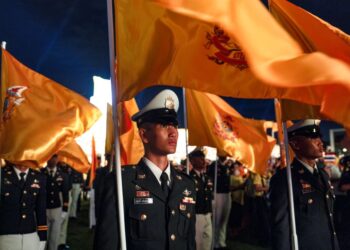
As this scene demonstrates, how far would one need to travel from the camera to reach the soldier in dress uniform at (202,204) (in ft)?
24.7

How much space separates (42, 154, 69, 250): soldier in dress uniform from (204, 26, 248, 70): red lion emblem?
261 inches

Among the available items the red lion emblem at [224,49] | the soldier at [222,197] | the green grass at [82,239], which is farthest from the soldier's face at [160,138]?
the soldier at [222,197]

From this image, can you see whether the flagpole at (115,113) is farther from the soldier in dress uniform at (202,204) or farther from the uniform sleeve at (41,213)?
the soldier in dress uniform at (202,204)

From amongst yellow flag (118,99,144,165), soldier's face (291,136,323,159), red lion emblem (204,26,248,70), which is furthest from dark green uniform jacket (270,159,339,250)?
yellow flag (118,99,144,165)

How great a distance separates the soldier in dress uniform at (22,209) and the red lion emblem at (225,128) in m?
2.88

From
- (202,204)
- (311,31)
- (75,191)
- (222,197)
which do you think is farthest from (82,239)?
(311,31)

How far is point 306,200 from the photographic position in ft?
12.1

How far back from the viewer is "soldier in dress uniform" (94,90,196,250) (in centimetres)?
272

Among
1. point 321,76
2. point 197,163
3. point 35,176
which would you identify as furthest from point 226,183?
point 321,76

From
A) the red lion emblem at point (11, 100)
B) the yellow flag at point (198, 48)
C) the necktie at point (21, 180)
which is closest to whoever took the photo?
the yellow flag at point (198, 48)

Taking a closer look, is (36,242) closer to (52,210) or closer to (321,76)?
(52,210)

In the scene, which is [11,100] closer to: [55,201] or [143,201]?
[143,201]

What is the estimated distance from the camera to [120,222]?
8.08ft

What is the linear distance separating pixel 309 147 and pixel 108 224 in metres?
2.23
